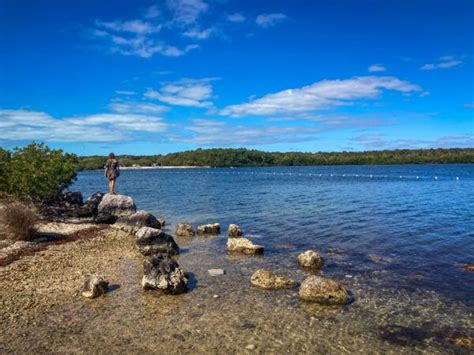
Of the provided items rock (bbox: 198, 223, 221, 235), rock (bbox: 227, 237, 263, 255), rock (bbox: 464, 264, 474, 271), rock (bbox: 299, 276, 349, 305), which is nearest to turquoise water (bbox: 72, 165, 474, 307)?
rock (bbox: 464, 264, 474, 271)

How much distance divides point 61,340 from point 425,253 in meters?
17.3

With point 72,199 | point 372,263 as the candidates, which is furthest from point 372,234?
point 72,199

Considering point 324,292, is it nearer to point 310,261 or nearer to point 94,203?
point 310,261

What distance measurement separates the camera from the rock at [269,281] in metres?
15.0

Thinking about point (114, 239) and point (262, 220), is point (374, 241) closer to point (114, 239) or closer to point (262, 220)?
point (262, 220)

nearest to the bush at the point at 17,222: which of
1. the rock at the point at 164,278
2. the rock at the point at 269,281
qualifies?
the rock at the point at 164,278

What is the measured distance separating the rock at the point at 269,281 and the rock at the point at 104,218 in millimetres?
17759

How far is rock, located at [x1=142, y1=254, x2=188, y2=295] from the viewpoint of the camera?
1443cm

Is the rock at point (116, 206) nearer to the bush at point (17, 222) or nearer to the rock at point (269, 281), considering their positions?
the bush at point (17, 222)

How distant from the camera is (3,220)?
71.8 ft

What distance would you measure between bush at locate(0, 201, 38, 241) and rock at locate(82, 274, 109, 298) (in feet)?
33.0

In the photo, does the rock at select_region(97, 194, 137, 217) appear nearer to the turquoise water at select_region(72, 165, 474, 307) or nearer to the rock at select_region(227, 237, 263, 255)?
the turquoise water at select_region(72, 165, 474, 307)

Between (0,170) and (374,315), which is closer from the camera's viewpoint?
(374,315)

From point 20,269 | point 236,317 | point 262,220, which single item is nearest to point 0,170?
point 20,269
